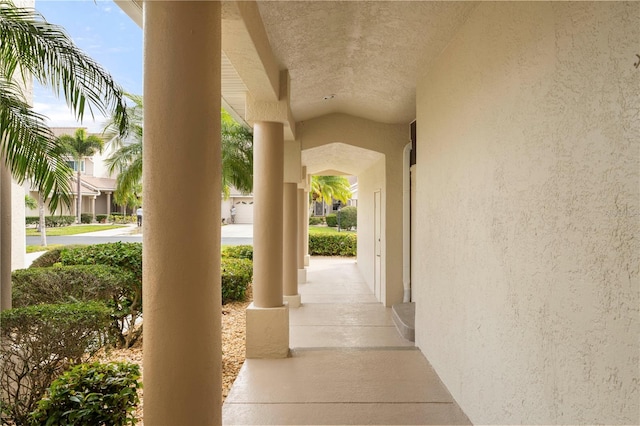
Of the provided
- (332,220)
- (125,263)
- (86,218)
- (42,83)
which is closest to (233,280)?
(125,263)

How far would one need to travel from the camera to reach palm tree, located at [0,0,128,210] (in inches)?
185

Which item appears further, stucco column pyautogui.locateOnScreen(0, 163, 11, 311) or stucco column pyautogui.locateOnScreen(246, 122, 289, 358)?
stucco column pyautogui.locateOnScreen(246, 122, 289, 358)

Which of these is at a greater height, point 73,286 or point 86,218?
point 86,218

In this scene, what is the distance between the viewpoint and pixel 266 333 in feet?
20.7

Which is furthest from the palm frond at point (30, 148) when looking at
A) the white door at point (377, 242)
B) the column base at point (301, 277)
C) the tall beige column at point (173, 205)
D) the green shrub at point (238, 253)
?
the green shrub at point (238, 253)

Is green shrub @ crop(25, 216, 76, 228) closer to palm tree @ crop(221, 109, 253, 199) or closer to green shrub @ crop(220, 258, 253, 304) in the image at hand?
palm tree @ crop(221, 109, 253, 199)

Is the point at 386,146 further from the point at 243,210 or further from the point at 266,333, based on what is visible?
the point at 243,210

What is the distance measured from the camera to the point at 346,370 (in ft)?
18.7

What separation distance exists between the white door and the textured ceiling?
341cm

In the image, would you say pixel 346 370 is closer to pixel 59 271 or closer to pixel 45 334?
pixel 45 334

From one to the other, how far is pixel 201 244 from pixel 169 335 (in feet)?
1.67

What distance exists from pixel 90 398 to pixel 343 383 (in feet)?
9.55

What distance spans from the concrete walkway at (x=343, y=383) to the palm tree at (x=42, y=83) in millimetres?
3195

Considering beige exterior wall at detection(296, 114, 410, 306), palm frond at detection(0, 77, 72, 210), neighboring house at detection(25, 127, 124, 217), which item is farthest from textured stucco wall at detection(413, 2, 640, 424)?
neighboring house at detection(25, 127, 124, 217)
